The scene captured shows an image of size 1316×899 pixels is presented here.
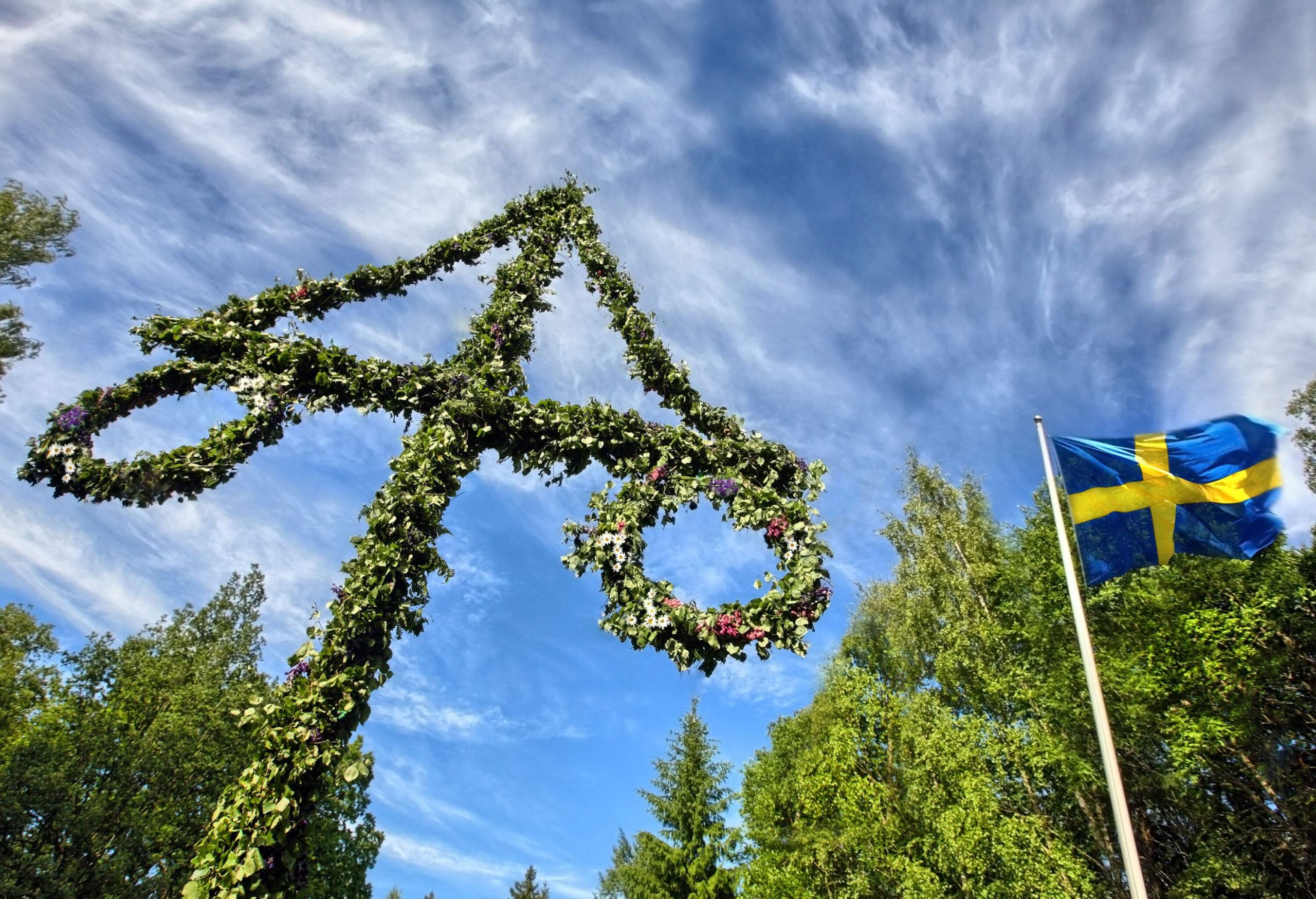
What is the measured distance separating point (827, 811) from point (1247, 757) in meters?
10.8

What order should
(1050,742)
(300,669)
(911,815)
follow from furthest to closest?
(1050,742), (911,815), (300,669)

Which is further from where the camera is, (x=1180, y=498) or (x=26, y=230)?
(x=26, y=230)

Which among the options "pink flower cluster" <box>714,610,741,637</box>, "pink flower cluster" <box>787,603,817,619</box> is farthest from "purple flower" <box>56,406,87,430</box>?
"pink flower cluster" <box>787,603,817,619</box>

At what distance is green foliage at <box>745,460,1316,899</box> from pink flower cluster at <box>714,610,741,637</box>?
14.4 metres

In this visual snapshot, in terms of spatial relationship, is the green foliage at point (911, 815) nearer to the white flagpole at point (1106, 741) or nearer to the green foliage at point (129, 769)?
the white flagpole at point (1106, 741)

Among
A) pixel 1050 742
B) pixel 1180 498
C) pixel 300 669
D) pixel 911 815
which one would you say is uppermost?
pixel 1050 742

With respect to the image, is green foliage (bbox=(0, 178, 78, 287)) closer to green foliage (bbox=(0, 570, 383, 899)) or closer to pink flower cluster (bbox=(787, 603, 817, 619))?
green foliage (bbox=(0, 570, 383, 899))

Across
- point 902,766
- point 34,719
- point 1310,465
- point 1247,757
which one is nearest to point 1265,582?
point 1247,757

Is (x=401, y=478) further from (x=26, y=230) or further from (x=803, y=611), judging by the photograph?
(x=26, y=230)

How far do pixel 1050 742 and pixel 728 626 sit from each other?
1781 centimetres

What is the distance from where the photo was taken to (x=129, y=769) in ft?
59.0

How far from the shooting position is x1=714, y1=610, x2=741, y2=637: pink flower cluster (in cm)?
471

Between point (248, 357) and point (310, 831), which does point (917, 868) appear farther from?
point (248, 357)

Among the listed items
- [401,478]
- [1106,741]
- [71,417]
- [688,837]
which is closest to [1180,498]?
[1106,741]
